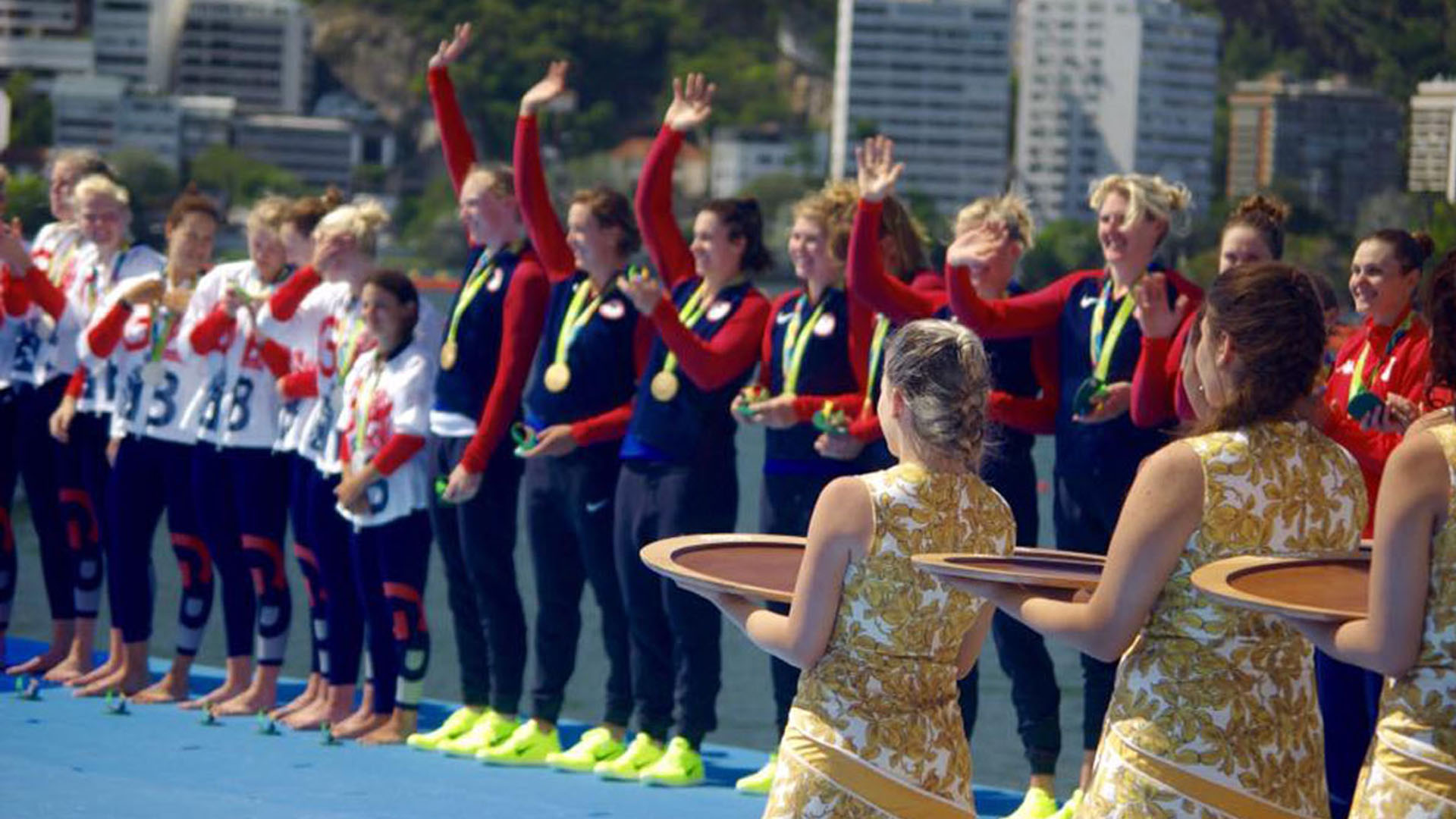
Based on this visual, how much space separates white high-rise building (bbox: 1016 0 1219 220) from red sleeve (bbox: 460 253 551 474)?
4950 centimetres

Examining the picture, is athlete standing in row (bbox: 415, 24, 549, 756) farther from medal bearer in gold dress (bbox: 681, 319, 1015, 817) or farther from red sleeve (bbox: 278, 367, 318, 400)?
medal bearer in gold dress (bbox: 681, 319, 1015, 817)

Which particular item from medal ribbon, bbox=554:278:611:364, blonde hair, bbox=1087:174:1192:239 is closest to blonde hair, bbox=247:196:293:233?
medal ribbon, bbox=554:278:611:364

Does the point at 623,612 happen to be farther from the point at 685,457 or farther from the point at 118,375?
the point at 118,375

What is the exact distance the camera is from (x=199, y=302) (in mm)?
6191

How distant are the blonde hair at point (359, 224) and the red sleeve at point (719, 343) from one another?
3.17ft

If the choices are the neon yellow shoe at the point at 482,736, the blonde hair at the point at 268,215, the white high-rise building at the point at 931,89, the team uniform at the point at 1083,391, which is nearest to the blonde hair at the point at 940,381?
the team uniform at the point at 1083,391

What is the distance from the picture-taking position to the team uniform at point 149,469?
6.22 meters

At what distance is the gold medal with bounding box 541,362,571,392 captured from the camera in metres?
5.47

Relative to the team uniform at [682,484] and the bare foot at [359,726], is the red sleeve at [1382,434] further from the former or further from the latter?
the bare foot at [359,726]

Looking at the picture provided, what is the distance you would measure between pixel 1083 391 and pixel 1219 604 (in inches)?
81.8

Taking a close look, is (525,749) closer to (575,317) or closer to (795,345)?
(575,317)

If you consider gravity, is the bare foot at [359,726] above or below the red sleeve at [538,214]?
below

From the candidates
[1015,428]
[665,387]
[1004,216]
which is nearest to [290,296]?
[665,387]

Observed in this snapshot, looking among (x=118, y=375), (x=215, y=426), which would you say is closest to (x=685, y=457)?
(x=215, y=426)
